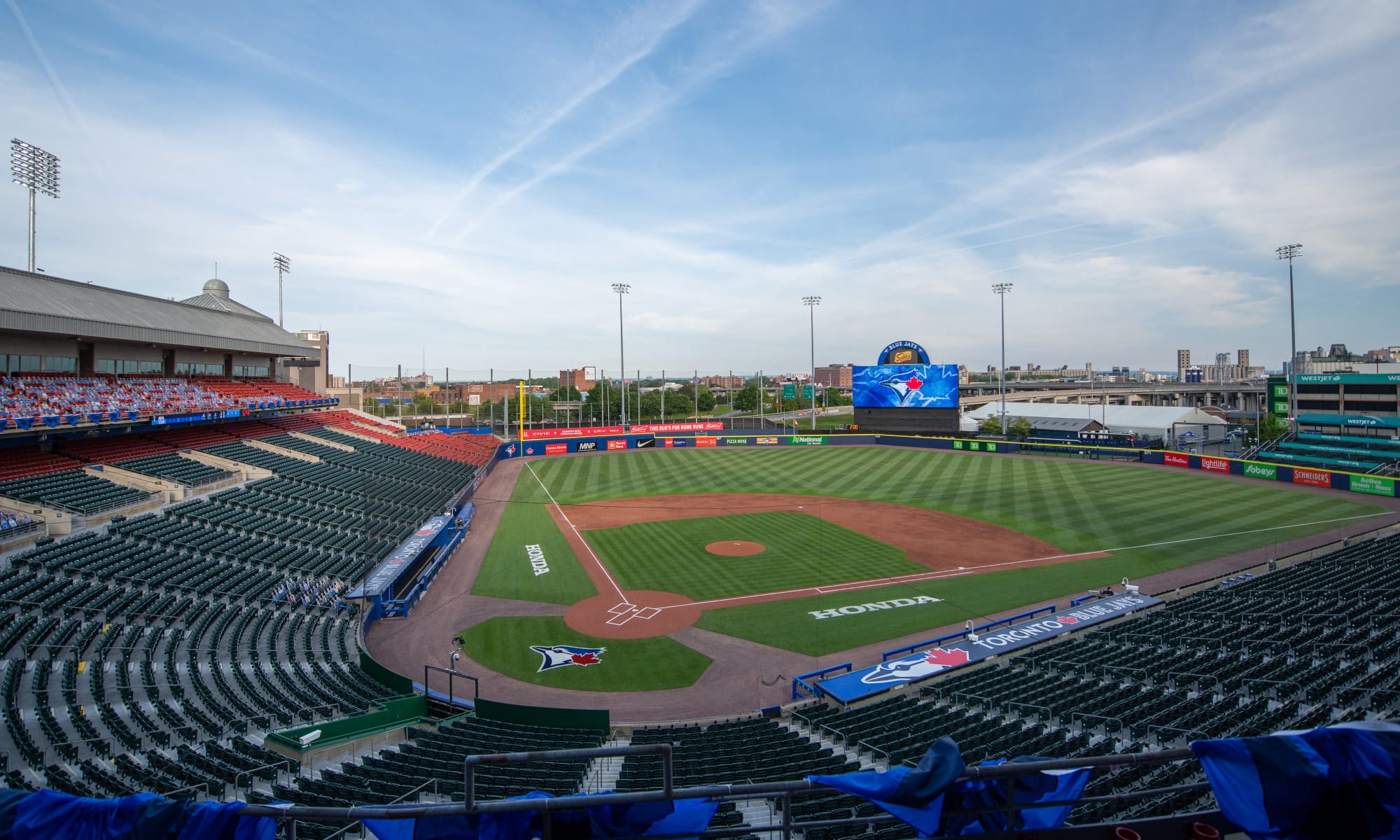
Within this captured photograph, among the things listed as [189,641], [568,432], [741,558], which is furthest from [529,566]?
[568,432]

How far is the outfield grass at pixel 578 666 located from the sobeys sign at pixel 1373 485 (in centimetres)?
4307

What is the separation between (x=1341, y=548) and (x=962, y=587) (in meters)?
15.8

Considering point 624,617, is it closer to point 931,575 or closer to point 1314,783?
point 931,575

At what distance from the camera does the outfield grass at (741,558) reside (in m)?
25.7

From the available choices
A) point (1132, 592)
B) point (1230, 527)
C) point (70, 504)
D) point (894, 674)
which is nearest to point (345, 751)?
point (894, 674)

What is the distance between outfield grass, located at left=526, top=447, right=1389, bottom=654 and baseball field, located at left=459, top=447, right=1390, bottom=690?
0.47ft

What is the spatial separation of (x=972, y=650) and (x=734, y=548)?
1372 centimetres

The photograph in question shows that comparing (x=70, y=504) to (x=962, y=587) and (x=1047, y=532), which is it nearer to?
(x=962, y=587)

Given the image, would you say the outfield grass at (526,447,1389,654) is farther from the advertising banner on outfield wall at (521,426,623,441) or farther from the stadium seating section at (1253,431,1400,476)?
the stadium seating section at (1253,431,1400,476)

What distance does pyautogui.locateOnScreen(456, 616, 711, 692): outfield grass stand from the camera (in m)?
17.7

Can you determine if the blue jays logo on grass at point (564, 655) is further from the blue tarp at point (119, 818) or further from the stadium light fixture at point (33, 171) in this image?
the stadium light fixture at point (33, 171)

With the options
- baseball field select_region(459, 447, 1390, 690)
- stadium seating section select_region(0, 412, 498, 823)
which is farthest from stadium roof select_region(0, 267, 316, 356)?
baseball field select_region(459, 447, 1390, 690)

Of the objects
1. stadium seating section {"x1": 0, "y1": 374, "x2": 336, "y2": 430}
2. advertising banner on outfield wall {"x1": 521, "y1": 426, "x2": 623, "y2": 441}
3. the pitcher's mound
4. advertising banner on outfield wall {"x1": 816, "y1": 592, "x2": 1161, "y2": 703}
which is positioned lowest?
advertising banner on outfield wall {"x1": 816, "y1": 592, "x2": 1161, "y2": 703}

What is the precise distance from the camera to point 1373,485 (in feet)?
126
